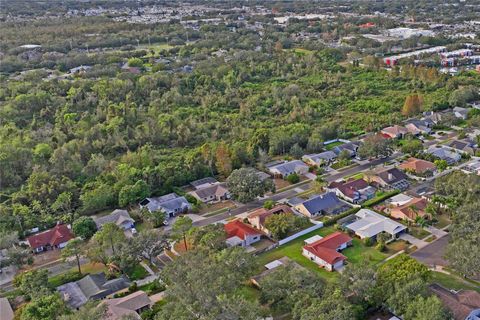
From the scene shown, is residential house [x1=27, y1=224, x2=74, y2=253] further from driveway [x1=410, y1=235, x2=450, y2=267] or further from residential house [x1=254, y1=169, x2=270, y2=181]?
driveway [x1=410, y1=235, x2=450, y2=267]

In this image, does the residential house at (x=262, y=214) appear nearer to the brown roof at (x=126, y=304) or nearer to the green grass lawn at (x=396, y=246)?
the green grass lawn at (x=396, y=246)

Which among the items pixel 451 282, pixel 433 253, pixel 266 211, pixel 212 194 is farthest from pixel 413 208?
pixel 212 194

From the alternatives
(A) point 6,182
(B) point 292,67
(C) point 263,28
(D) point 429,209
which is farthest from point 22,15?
(D) point 429,209

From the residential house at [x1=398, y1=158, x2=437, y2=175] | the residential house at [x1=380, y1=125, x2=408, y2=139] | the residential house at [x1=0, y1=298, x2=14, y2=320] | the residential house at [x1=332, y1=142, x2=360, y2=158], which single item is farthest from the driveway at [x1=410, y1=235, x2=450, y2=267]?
the residential house at [x1=0, y1=298, x2=14, y2=320]

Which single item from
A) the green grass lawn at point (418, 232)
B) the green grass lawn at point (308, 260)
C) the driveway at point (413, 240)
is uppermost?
the green grass lawn at point (418, 232)

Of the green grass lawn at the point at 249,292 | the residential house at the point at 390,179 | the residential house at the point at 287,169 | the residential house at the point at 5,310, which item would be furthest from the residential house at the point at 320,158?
the residential house at the point at 5,310

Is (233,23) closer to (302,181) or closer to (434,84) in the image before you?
(434,84)
